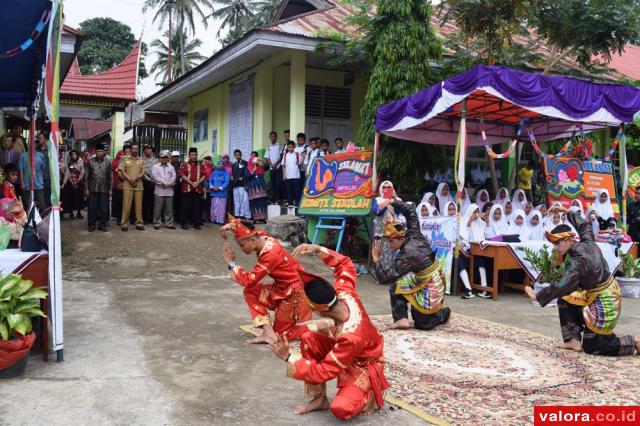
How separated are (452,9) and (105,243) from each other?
7836 millimetres

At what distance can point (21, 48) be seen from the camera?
5.40 metres

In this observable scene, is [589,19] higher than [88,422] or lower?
higher

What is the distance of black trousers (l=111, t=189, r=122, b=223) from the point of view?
11531 millimetres

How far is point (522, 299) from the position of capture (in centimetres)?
830

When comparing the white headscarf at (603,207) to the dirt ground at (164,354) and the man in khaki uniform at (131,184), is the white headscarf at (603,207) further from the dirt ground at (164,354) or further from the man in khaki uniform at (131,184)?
the man in khaki uniform at (131,184)

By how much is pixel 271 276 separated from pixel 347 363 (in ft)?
6.09

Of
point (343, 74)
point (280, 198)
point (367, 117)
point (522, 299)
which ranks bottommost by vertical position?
point (522, 299)

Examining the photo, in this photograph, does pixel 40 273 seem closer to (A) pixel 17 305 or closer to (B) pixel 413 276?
(A) pixel 17 305

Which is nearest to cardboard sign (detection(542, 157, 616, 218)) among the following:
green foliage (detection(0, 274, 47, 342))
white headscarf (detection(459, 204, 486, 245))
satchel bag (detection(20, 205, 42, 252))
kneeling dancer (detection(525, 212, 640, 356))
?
white headscarf (detection(459, 204, 486, 245))

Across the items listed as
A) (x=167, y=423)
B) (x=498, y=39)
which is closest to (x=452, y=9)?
(x=498, y=39)

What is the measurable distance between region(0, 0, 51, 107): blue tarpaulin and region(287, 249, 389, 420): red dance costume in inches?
152

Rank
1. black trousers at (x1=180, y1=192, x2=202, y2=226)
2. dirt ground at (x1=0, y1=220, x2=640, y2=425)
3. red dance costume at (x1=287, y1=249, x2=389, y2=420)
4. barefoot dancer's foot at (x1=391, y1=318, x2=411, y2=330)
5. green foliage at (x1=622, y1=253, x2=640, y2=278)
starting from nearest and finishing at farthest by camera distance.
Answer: red dance costume at (x1=287, y1=249, x2=389, y2=420)
dirt ground at (x1=0, y1=220, x2=640, y2=425)
barefoot dancer's foot at (x1=391, y1=318, x2=411, y2=330)
green foliage at (x1=622, y1=253, x2=640, y2=278)
black trousers at (x1=180, y1=192, x2=202, y2=226)

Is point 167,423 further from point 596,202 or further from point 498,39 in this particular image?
point 498,39

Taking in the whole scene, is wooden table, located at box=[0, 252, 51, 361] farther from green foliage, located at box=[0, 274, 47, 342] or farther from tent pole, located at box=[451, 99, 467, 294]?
tent pole, located at box=[451, 99, 467, 294]
